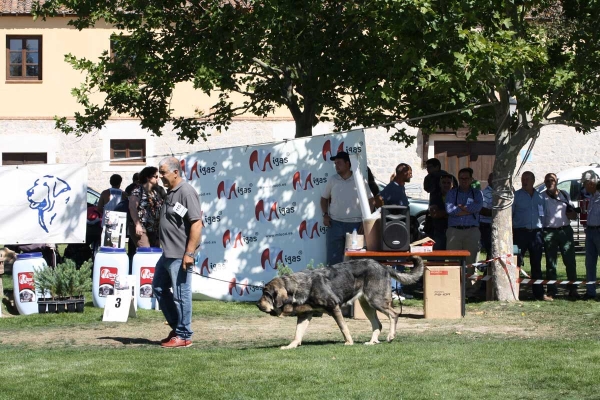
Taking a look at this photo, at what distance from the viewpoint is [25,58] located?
116 ft

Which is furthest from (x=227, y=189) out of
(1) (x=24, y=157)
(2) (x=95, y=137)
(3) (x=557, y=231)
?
(1) (x=24, y=157)

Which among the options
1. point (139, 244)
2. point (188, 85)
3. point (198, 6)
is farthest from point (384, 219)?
point (188, 85)

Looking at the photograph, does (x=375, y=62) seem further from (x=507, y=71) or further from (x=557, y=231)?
(x=507, y=71)

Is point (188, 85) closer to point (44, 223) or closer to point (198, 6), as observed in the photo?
point (198, 6)

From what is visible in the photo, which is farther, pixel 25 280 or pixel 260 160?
pixel 260 160

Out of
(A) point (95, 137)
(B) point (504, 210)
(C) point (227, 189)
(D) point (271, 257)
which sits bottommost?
(D) point (271, 257)

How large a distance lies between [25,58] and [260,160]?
22.0 meters

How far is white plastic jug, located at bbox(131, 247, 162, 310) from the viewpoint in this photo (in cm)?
1419

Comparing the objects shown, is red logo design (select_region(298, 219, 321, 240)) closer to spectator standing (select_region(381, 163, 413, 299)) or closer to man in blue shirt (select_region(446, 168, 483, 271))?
spectator standing (select_region(381, 163, 413, 299))

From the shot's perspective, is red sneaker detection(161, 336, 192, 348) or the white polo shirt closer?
red sneaker detection(161, 336, 192, 348)

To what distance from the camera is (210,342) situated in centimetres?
1138

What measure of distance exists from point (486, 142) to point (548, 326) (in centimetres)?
2322

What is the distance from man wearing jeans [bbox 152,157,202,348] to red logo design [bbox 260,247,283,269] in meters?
4.73

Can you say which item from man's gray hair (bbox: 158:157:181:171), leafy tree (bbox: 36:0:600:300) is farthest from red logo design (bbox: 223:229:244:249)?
man's gray hair (bbox: 158:157:181:171)
